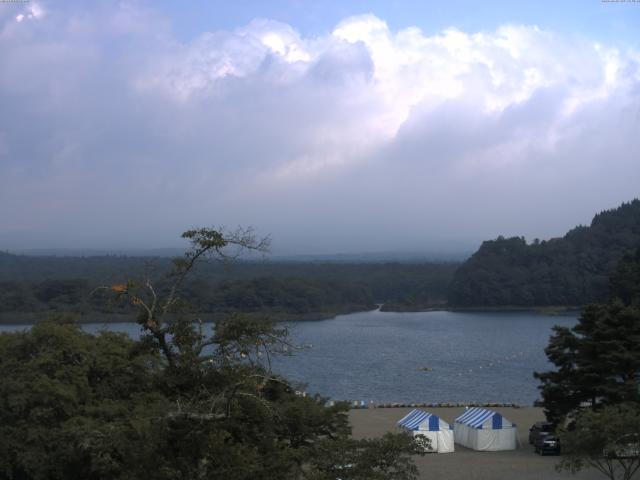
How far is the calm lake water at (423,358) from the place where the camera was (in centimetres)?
3191

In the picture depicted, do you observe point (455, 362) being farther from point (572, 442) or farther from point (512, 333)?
point (572, 442)

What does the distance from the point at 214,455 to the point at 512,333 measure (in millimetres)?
55252

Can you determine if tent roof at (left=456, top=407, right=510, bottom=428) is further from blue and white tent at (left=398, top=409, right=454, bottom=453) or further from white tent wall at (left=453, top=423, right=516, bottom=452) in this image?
blue and white tent at (left=398, top=409, right=454, bottom=453)

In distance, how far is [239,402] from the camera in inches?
267

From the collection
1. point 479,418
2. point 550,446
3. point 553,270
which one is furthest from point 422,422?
point 553,270

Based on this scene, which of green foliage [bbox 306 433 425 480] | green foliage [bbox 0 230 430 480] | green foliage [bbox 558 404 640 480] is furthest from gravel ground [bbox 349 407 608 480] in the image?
green foliage [bbox 306 433 425 480]

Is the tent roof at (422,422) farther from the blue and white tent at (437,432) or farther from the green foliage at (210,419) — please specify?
the green foliage at (210,419)

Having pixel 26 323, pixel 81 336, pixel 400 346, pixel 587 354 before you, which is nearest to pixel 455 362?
pixel 400 346

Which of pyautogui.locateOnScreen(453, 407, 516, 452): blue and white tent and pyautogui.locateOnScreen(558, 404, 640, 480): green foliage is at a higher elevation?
pyautogui.locateOnScreen(558, 404, 640, 480): green foliage

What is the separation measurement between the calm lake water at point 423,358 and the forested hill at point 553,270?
6185mm

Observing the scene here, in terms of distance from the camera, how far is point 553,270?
8044 centimetres

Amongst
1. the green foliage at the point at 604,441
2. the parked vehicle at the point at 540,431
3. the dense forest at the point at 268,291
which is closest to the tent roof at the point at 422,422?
the parked vehicle at the point at 540,431

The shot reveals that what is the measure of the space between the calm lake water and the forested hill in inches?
244

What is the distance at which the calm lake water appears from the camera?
105 feet
